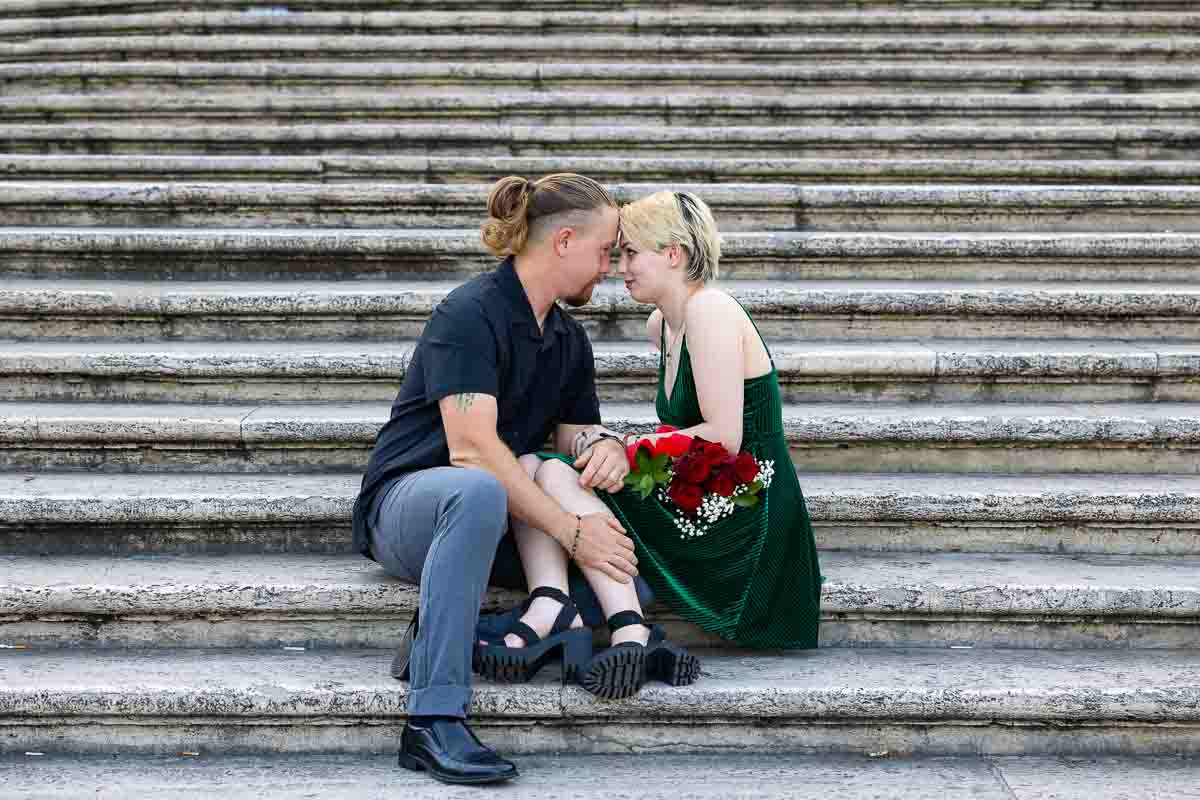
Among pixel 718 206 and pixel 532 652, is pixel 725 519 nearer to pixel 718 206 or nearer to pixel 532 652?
pixel 532 652

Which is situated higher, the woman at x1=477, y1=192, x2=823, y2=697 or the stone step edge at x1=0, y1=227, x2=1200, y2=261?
the stone step edge at x1=0, y1=227, x2=1200, y2=261

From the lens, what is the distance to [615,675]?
106 inches

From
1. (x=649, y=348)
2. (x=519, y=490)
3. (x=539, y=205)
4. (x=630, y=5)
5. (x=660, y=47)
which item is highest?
(x=630, y=5)

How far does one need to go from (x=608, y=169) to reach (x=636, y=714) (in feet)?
11.0

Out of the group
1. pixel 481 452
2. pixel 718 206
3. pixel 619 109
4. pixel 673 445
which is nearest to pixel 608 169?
pixel 718 206

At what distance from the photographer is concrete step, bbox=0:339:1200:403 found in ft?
12.7

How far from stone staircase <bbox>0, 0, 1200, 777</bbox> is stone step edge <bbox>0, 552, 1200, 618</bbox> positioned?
0.01 m

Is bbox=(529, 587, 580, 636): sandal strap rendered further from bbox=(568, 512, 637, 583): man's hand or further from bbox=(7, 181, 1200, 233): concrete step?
bbox=(7, 181, 1200, 233): concrete step

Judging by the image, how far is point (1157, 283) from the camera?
183 inches

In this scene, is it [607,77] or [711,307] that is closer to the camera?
[711,307]

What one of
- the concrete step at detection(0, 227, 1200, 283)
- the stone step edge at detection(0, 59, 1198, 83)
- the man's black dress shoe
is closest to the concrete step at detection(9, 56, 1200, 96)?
the stone step edge at detection(0, 59, 1198, 83)

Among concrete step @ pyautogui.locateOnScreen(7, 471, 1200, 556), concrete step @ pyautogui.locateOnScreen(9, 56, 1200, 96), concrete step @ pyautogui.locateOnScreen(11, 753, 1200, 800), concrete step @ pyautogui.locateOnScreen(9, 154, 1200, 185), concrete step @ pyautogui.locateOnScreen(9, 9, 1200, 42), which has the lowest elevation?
concrete step @ pyautogui.locateOnScreen(11, 753, 1200, 800)

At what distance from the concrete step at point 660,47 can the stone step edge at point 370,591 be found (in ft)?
15.8

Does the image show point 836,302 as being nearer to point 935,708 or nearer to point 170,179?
point 935,708
